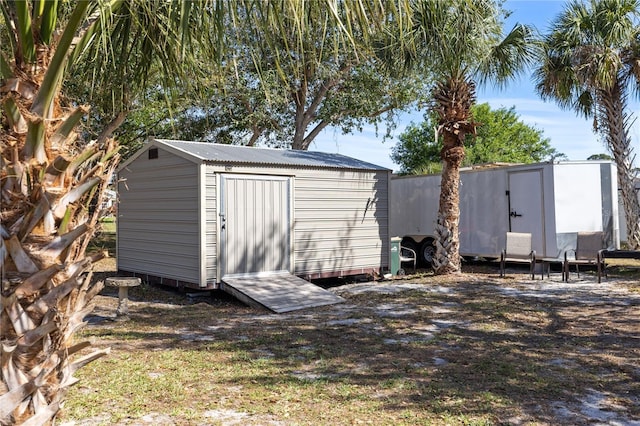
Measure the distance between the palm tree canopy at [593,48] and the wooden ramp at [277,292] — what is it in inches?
300

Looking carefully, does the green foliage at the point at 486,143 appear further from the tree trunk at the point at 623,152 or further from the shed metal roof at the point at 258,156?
the shed metal roof at the point at 258,156

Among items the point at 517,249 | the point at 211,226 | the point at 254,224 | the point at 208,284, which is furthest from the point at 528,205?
the point at 208,284

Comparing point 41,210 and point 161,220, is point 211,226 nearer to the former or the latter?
point 161,220

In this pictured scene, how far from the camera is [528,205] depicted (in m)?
12.1

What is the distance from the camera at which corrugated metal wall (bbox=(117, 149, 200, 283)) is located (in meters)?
9.22

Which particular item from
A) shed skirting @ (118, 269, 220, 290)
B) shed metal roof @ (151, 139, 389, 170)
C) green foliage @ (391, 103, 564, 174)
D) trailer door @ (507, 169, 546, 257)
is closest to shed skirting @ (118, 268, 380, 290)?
shed skirting @ (118, 269, 220, 290)

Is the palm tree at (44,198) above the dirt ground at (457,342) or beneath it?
above

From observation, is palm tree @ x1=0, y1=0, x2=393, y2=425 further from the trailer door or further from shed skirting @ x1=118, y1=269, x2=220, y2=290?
the trailer door

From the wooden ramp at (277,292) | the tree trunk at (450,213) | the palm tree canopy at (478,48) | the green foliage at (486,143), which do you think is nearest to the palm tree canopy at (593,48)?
the palm tree canopy at (478,48)

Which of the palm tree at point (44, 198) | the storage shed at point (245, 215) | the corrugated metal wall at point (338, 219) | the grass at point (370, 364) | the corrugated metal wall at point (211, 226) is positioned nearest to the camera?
the palm tree at point (44, 198)

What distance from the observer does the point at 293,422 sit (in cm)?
374

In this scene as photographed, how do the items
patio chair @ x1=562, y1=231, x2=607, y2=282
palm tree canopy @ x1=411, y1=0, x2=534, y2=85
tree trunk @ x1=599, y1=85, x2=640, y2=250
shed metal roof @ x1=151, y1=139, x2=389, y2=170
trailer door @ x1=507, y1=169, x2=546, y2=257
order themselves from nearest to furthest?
1. shed metal roof @ x1=151, y1=139, x2=389, y2=170
2. palm tree canopy @ x1=411, y1=0, x2=534, y2=85
3. patio chair @ x1=562, y1=231, x2=607, y2=282
4. trailer door @ x1=507, y1=169, x2=546, y2=257
5. tree trunk @ x1=599, y1=85, x2=640, y2=250

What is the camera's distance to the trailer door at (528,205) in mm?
11898

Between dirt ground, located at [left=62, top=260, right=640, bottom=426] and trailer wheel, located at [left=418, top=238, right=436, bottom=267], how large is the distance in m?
3.95
